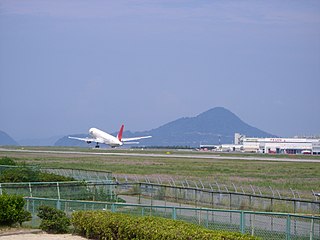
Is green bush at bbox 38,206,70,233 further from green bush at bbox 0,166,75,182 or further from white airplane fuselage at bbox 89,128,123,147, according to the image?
white airplane fuselage at bbox 89,128,123,147

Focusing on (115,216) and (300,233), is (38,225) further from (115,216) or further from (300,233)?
(300,233)

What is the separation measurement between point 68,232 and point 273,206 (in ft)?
47.6

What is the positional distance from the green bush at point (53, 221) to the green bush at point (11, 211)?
786 millimetres

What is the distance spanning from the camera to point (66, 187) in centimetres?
4484

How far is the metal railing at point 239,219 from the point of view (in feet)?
79.2

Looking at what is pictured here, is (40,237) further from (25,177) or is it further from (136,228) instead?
(25,177)

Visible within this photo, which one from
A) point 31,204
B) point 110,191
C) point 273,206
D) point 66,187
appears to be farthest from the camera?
point 110,191

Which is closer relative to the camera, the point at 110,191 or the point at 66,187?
the point at 66,187

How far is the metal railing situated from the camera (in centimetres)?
2413

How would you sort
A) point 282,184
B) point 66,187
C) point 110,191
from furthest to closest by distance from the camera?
point 282,184, point 110,191, point 66,187

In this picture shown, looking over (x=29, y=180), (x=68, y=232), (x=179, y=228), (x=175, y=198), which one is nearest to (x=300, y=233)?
(x=179, y=228)

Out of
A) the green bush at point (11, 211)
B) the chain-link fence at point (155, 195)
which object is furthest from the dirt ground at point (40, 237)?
the chain-link fence at point (155, 195)

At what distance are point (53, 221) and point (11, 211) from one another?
173 centimetres

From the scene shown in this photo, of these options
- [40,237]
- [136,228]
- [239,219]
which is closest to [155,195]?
[239,219]
